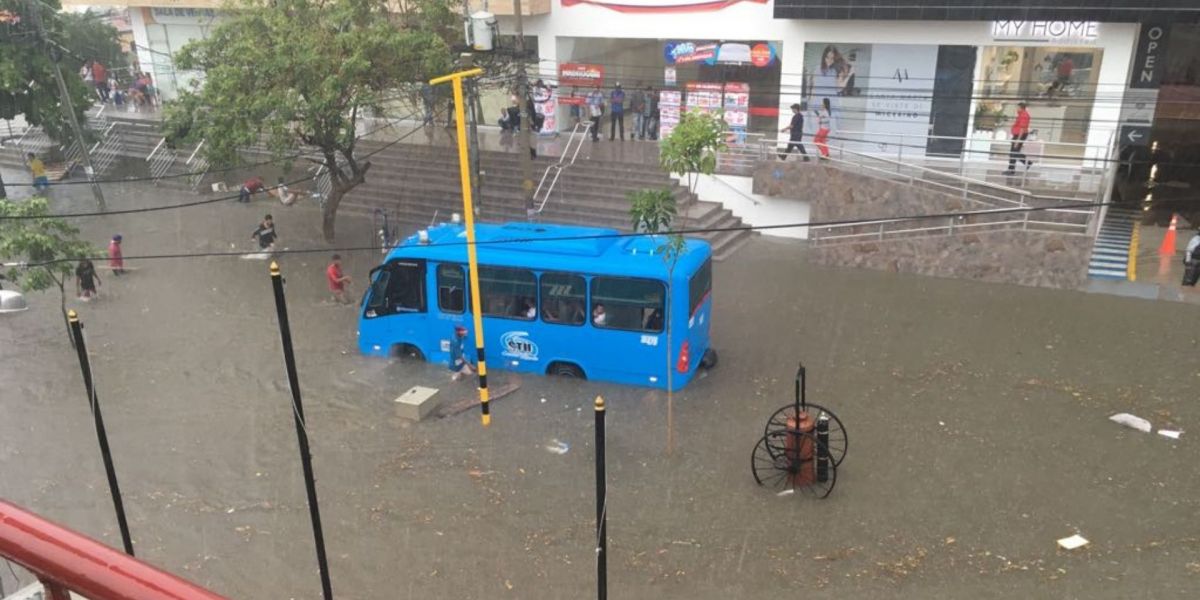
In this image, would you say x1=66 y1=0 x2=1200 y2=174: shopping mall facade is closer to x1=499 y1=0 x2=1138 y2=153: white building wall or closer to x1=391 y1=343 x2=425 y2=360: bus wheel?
x1=499 y1=0 x2=1138 y2=153: white building wall

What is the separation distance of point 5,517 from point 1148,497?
1130 centimetres

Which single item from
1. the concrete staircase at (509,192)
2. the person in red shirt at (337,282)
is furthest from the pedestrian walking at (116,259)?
the concrete staircase at (509,192)

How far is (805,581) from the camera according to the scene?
8820 millimetres

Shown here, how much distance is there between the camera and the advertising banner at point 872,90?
20156mm

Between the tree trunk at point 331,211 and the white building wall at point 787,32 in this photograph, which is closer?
the white building wall at point 787,32

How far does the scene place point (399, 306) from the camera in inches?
547

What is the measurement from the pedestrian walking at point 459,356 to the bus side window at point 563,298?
1320 millimetres

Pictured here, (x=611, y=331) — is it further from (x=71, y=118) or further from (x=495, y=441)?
(x=71, y=118)

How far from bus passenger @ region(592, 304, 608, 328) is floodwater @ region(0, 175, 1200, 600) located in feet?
3.57

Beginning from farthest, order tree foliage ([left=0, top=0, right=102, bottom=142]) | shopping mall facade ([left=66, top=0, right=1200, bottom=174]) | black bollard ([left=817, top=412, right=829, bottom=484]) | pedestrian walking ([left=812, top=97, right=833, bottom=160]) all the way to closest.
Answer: tree foliage ([left=0, top=0, right=102, bottom=142])
pedestrian walking ([left=812, top=97, right=833, bottom=160])
shopping mall facade ([left=66, top=0, right=1200, bottom=174])
black bollard ([left=817, top=412, right=829, bottom=484])

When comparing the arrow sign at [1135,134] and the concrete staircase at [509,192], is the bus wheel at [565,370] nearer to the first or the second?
the concrete staircase at [509,192]

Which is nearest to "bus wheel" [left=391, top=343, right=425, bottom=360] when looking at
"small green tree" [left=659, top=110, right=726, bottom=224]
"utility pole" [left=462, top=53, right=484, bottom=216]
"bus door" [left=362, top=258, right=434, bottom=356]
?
"bus door" [left=362, top=258, right=434, bottom=356]

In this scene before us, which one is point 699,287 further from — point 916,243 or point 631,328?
point 916,243

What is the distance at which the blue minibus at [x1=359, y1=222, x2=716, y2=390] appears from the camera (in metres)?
12.6
